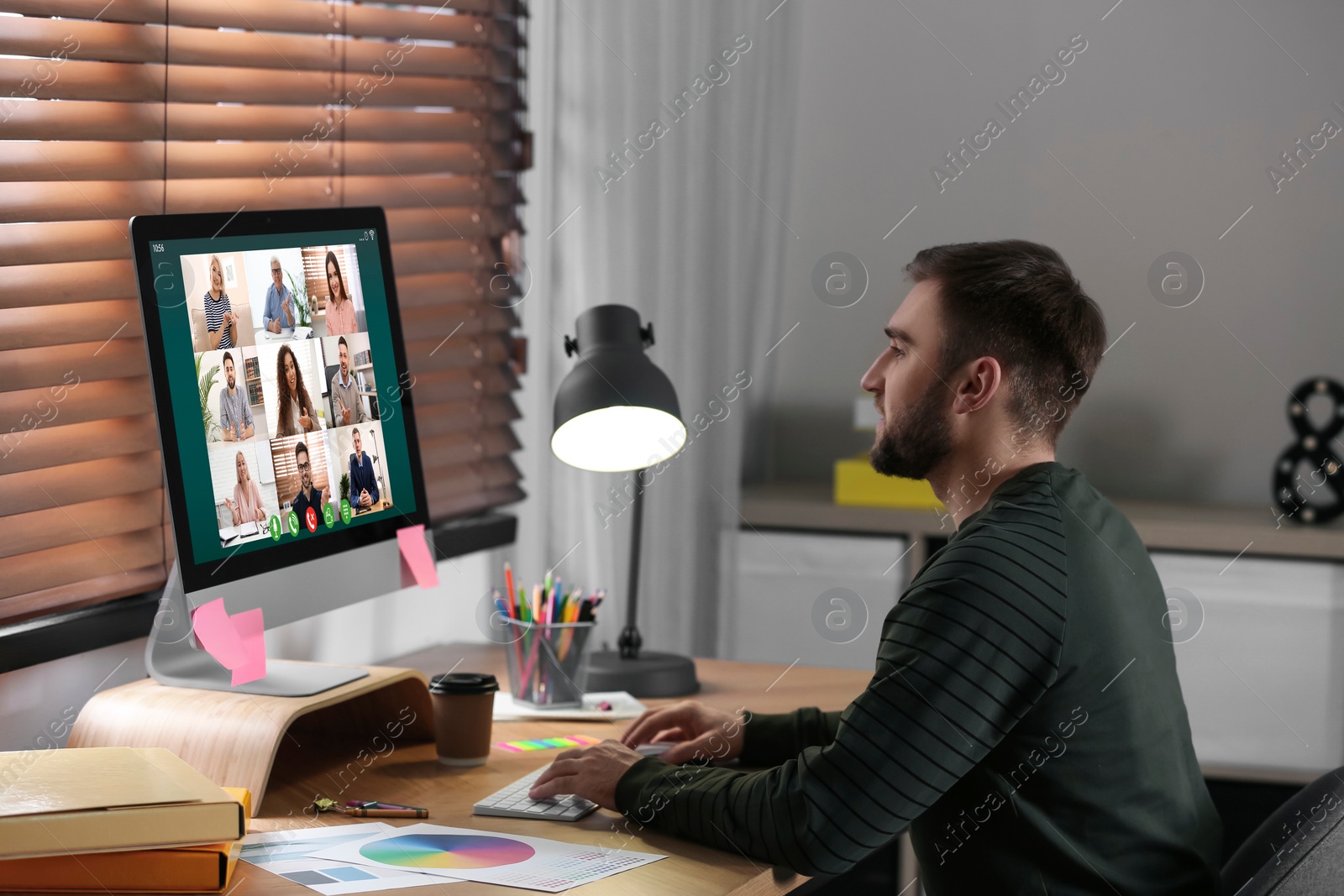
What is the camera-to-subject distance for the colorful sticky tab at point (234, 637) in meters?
1.24

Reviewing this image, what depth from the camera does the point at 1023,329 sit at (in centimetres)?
134

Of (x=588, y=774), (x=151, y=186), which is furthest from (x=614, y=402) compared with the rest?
(x=151, y=186)

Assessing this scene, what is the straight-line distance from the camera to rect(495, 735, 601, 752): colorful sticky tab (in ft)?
4.78

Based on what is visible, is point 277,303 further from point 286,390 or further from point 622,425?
point 622,425

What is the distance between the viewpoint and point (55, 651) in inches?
54.1

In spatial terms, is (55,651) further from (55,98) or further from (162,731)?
(55,98)

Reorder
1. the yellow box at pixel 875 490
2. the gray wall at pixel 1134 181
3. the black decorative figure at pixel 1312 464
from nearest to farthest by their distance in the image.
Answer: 1. the black decorative figure at pixel 1312 464
2. the yellow box at pixel 875 490
3. the gray wall at pixel 1134 181

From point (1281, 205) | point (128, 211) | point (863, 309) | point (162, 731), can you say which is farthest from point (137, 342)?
point (1281, 205)

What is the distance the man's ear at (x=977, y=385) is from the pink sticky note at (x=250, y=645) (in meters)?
0.77

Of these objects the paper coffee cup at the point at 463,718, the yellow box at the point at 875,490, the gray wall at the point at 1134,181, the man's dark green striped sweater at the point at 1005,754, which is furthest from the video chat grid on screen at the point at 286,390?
the gray wall at the point at 1134,181

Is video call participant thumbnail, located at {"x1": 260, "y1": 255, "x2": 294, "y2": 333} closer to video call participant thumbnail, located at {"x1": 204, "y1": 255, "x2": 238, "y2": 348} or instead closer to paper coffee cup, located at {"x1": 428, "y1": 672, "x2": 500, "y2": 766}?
video call participant thumbnail, located at {"x1": 204, "y1": 255, "x2": 238, "y2": 348}

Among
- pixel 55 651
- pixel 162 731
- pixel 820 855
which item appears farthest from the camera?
pixel 55 651

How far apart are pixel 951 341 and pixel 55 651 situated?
1.04 meters

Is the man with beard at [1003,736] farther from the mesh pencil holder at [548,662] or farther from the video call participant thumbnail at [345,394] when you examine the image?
the video call participant thumbnail at [345,394]
